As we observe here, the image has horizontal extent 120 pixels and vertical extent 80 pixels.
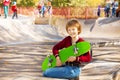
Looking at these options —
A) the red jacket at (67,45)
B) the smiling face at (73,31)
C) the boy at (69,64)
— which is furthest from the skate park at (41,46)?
the smiling face at (73,31)

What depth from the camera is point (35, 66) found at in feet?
31.7

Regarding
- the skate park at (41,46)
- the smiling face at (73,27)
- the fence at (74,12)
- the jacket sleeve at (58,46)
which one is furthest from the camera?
the fence at (74,12)

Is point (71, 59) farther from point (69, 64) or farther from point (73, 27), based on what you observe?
point (73, 27)

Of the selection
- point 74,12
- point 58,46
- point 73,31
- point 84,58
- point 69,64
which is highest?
point 73,31

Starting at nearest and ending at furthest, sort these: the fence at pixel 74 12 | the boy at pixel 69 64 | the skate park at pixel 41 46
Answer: the boy at pixel 69 64, the skate park at pixel 41 46, the fence at pixel 74 12

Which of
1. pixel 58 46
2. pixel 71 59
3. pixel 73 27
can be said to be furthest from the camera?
pixel 58 46

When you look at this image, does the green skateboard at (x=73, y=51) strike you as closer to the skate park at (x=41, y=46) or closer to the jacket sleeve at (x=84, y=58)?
the jacket sleeve at (x=84, y=58)

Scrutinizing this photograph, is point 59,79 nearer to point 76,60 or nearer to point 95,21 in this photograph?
point 76,60

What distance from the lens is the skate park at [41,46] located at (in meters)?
7.86

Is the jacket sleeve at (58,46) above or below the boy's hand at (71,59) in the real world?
above

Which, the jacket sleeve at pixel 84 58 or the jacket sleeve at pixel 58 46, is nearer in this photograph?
the jacket sleeve at pixel 84 58

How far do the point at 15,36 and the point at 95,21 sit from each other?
1050cm

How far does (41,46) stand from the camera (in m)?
16.0

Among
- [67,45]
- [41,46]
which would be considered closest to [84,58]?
[67,45]
